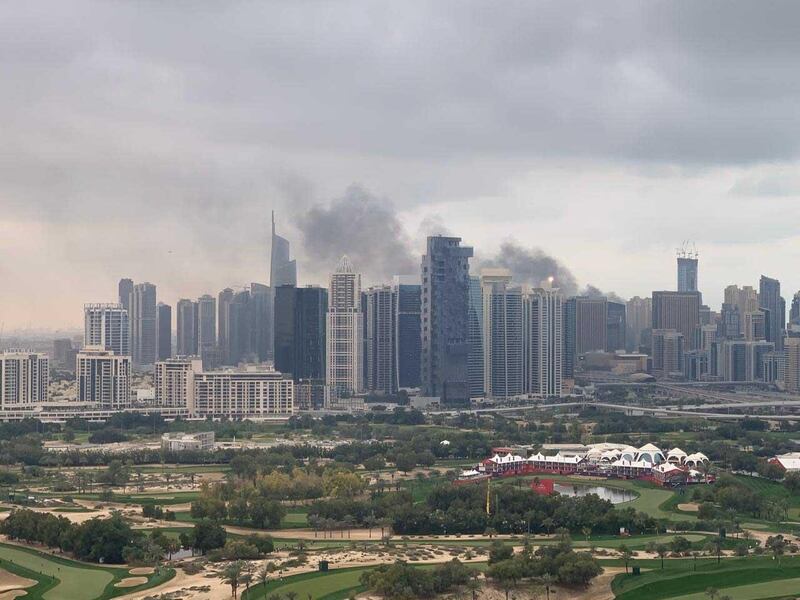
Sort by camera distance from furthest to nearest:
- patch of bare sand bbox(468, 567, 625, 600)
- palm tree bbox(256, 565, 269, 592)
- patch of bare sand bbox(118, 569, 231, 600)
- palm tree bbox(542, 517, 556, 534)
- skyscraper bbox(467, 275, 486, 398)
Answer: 1. skyscraper bbox(467, 275, 486, 398)
2. palm tree bbox(542, 517, 556, 534)
3. palm tree bbox(256, 565, 269, 592)
4. patch of bare sand bbox(468, 567, 625, 600)
5. patch of bare sand bbox(118, 569, 231, 600)

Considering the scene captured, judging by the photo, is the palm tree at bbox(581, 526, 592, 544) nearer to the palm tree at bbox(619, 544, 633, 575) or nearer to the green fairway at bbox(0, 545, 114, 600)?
the palm tree at bbox(619, 544, 633, 575)

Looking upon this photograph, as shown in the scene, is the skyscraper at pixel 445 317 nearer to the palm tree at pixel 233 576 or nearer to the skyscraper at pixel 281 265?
the skyscraper at pixel 281 265

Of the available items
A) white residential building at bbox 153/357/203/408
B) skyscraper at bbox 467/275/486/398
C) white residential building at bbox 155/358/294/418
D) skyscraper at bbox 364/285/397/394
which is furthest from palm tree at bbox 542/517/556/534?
skyscraper at bbox 364/285/397/394

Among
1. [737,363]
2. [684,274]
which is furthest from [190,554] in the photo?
[684,274]

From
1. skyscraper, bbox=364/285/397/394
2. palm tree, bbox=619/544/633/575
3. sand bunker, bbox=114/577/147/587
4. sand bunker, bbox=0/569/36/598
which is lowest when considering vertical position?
sand bunker, bbox=0/569/36/598

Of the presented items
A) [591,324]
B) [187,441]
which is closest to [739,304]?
[591,324]

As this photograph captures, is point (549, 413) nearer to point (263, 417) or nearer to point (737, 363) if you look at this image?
point (263, 417)
